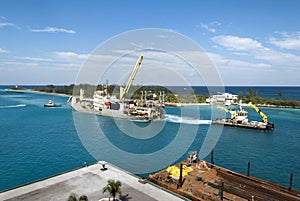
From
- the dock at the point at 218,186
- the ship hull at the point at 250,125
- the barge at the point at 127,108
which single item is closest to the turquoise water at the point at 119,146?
the ship hull at the point at 250,125

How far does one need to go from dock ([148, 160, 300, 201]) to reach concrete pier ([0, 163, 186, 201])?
1.43m

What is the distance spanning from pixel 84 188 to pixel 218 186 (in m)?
7.12

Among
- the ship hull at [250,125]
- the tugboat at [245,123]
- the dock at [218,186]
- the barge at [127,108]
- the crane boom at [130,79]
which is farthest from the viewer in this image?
the barge at [127,108]

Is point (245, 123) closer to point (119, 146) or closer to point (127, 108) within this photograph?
point (127, 108)

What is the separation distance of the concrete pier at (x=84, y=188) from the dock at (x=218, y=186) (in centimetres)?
143

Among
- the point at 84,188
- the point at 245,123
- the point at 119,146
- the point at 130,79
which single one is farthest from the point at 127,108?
the point at 84,188

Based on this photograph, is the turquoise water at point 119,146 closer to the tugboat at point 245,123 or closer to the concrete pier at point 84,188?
the tugboat at point 245,123

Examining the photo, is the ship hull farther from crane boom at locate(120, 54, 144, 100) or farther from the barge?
crane boom at locate(120, 54, 144, 100)

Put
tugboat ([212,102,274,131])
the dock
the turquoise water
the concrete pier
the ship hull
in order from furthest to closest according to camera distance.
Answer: tugboat ([212,102,274,131]) < the ship hull < the turquoise water < the dock < the concrete pier

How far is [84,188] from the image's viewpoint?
10688mm

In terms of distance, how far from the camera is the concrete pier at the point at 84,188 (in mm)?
9935

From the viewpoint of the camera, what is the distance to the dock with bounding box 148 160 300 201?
10.8 meters

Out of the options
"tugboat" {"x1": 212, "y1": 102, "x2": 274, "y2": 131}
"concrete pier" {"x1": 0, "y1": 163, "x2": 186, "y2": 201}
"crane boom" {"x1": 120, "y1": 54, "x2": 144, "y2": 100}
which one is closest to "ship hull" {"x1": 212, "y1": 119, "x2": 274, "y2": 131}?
"tugboat" {"x1": 212, "y1": 102, "x2": 274, "y2": 131}

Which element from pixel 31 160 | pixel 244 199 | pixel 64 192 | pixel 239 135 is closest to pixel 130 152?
pixel 31 160
